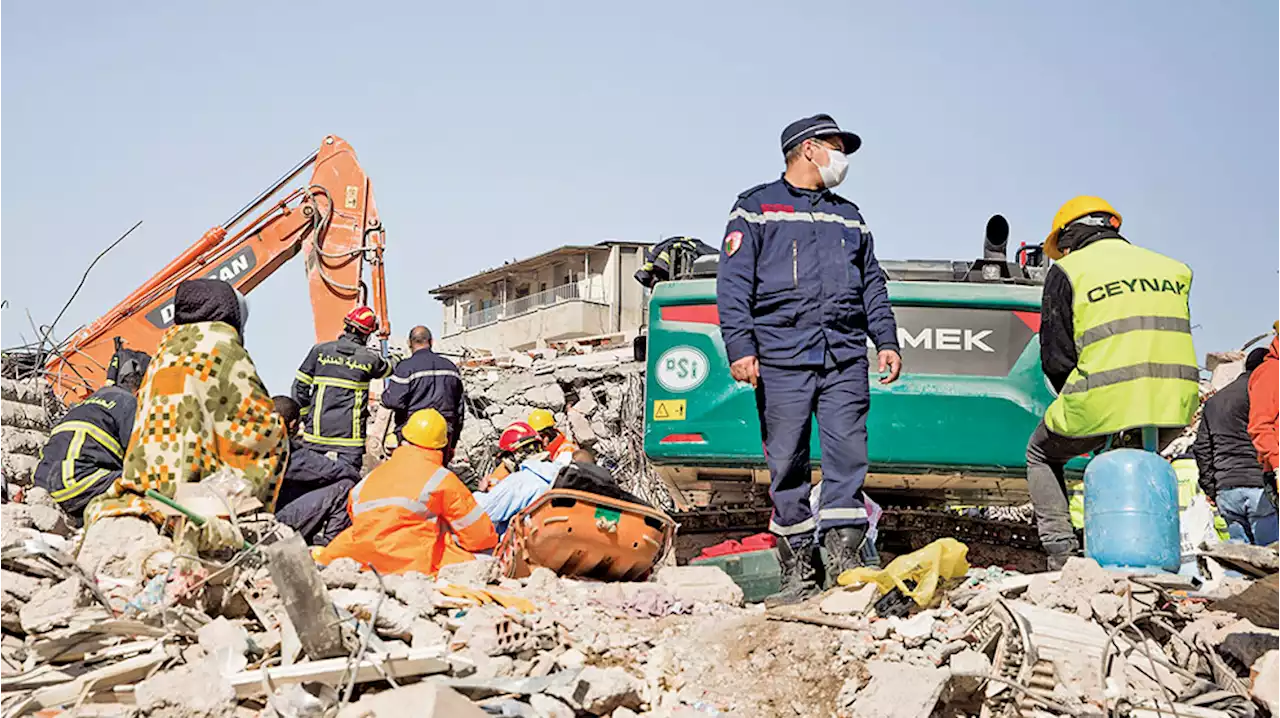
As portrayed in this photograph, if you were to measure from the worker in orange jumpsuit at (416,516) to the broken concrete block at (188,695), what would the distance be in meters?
2.11

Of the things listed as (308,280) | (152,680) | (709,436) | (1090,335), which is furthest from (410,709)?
(308,280)

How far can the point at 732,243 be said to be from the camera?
19.3 ft

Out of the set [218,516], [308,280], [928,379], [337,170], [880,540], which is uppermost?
[337,170]

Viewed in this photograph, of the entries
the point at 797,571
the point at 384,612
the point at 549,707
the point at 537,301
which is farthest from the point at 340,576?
the point at 537,301

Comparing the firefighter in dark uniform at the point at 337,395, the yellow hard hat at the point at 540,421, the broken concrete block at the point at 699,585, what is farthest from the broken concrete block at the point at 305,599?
the firefighter in dark uniform at the point at 337,395

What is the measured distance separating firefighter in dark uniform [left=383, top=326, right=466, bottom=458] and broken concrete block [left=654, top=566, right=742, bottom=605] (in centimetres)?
409

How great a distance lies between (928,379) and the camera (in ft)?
25.7

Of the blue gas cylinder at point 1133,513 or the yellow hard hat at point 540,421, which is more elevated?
the yellow hard hat at point 540,421

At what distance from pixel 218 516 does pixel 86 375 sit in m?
6.91

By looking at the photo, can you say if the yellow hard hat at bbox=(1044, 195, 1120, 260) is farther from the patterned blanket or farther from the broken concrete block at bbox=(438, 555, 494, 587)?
the patterned blanket

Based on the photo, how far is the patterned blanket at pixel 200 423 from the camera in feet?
17.8

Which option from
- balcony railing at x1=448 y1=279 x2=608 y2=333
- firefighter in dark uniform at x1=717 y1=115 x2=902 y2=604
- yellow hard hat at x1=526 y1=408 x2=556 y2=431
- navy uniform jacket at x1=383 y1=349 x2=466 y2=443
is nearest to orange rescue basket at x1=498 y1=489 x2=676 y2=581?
firefighter in dark uniform at x1=717 y1=115 x2=902 y2=604

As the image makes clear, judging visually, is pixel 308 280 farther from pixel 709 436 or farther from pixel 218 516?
pixel 218 516

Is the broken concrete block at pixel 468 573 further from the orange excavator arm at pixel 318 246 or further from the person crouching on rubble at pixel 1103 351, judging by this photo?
the orange excavator arm at pixel 318 246
